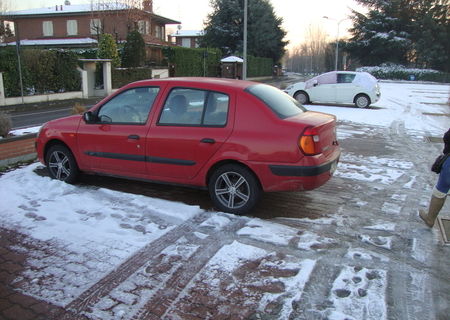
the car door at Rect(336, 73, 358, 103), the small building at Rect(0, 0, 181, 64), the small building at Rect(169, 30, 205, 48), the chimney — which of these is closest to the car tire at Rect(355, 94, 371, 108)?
the car door at Rect(336, 73, 358, 103)

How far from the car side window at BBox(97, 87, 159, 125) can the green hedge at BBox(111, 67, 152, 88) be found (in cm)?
2325

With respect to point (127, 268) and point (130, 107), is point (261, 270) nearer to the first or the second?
point (127, 268)

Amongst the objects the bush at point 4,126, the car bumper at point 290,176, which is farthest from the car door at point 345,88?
the car bumper at point 290,176

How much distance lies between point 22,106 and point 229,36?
3583cm

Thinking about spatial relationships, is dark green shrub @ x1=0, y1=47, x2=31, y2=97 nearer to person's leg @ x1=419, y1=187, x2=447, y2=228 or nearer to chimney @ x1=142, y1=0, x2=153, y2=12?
person's leg @ x1=419, y1=187, x2=447, y2=228

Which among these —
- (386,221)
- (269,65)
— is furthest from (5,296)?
(269,65)

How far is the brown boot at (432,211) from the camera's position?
4.63 m

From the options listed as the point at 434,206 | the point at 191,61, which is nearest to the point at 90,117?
the point at 434,206

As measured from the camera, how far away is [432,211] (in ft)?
15.4

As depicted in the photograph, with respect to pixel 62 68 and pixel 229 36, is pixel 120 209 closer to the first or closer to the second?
pixel 62 68

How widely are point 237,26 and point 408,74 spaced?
22.8 meters

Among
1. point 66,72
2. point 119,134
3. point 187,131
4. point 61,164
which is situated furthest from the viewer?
point 66,72

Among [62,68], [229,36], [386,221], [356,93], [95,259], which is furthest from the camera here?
[229,36]

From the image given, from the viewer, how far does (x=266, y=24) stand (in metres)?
52.8
